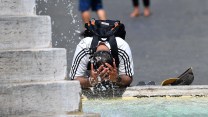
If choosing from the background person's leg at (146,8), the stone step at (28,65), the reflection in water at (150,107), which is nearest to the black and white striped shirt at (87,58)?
the reflection in water at (150,107)

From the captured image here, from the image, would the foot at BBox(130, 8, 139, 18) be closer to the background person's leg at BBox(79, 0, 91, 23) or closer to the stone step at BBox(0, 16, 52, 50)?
the background person's leg at BBox(79, 0, 91, 23)

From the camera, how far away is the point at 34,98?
7.43m

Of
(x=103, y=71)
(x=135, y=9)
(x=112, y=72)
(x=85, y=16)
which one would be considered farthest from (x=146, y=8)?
(x=103, y=71)

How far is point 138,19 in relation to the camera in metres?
21.0

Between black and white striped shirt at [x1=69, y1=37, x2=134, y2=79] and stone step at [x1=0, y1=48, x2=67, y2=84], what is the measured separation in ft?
7.45

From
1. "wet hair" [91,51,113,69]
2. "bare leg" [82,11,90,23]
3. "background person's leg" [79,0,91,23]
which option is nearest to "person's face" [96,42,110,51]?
"wet hair" [91,51,113,69]

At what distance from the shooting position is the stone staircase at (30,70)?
24.3 ft

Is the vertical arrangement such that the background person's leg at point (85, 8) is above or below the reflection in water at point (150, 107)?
above

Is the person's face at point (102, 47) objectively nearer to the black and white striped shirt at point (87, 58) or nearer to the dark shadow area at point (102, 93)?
the black and white striped shirt at point (87, 58)

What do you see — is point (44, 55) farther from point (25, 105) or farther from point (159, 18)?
point (159, 18)

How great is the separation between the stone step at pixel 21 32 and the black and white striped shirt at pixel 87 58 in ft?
7.19

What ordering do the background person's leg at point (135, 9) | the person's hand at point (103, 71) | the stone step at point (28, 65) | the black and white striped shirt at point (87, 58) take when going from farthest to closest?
1. the background person's leg at point (135, 9)
2. the black and white striped shirt at point (87, 58)
3. the person's hand at point (103, 71)
4. the stone step at point (28, 65)

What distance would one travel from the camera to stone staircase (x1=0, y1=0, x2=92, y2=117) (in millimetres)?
7422

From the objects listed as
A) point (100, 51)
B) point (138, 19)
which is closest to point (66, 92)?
point (100, 51)
